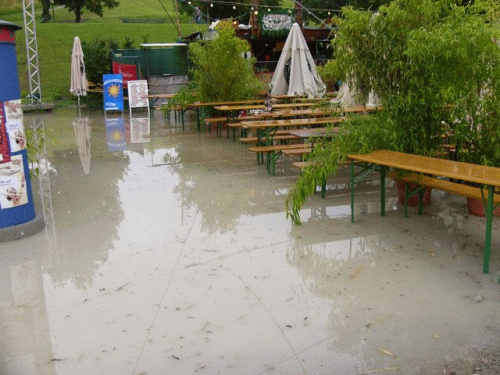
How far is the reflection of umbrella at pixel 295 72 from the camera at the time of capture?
46.0 ft

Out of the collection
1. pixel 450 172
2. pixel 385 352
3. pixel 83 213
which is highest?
pixel 450 172

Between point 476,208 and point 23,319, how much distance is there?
4.52 meters

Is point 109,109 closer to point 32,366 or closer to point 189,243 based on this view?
point 189,243

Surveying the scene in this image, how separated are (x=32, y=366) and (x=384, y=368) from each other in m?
2.04

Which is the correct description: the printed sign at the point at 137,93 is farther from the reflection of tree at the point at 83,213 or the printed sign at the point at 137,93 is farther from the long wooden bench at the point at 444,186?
the long wooden bench at the point at 444,186

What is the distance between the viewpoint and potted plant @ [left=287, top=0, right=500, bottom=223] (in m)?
5.35

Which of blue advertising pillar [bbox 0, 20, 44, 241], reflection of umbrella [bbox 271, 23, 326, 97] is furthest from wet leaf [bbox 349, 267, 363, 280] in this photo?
reflection of umbrella [bbox 271, 23, 326, 97]

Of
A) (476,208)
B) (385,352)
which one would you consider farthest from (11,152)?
(476,208)

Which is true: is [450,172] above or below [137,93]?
below

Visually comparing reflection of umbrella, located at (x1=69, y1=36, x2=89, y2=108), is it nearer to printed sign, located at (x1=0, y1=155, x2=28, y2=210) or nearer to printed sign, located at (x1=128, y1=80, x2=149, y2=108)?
printed sign, located at (x1=128, y1=80, x2=149, y2=108)

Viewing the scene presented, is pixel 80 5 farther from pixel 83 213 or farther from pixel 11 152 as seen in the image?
pixel 11 152

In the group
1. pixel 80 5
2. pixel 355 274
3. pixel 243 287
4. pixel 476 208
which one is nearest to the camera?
pixel 243 287

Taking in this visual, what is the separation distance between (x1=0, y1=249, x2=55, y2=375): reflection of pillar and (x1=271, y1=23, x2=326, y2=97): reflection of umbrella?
9.79 meters

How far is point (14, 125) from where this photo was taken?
5.63 m
